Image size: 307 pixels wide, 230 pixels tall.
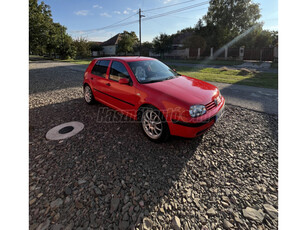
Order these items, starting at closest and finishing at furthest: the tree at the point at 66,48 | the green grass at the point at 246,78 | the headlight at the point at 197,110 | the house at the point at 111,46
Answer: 1. the headlight at the point at 197,110
2. the green grass at the point at 246,78
3. the tree at the point at 66,48
4. the house at the point at 111,46

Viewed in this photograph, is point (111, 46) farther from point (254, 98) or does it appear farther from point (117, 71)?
point (117, 71)

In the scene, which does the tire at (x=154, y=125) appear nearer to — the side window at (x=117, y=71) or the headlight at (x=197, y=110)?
the headlight at (x=197, y=110)

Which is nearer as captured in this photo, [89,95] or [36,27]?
[89,95]

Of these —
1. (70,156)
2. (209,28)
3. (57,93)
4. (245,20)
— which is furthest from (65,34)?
(70,156)

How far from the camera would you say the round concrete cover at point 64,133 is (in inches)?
137

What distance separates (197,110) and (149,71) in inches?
64.1

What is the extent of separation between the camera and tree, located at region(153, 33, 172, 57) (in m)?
33.3

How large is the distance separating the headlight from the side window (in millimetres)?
1625

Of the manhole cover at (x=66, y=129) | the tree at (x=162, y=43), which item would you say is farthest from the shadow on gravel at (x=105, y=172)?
the tree at (x=162, y=43)

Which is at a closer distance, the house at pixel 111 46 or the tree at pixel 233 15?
the tree at pixel 233 15

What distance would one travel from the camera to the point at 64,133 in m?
3.62

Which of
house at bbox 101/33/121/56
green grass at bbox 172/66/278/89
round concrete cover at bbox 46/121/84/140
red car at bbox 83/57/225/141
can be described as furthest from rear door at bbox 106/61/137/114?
house at bbox 101/33/121/56

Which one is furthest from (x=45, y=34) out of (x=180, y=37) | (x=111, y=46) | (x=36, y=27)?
(x=180, y=37)

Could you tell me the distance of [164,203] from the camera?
199 cm
